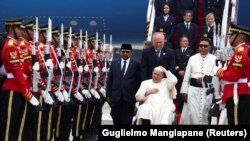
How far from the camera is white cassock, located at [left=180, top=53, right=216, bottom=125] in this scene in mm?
9109

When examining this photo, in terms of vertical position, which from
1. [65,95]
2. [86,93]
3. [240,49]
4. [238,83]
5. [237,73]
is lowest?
[86,93]

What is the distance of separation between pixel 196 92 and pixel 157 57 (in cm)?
70

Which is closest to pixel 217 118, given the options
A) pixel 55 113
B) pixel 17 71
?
pixel 55 113

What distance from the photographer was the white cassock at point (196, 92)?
9.11 m

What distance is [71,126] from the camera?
992cm

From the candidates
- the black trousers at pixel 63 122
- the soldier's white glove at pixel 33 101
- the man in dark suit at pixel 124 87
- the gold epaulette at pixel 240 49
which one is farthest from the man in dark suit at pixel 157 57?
the soldier's white glove at pixel 33 101

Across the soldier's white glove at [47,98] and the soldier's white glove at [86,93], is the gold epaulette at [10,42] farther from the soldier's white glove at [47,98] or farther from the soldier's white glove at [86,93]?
the soldier's white glove at [86,93]

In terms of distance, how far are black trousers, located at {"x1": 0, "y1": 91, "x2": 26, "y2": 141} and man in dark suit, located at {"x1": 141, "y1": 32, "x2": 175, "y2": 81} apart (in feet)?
7.20

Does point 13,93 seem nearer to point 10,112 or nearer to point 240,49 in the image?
point 10,112

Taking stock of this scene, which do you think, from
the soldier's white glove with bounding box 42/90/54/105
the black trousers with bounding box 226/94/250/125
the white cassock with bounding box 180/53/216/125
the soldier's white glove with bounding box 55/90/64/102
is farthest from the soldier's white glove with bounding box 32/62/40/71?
the white cassock with bounding box 180/53/216/125

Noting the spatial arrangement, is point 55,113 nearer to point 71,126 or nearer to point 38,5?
point 71,126

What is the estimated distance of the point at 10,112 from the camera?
7387 millimetres

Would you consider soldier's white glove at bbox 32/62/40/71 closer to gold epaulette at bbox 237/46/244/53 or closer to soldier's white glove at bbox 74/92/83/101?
soldier's white glove at bbox 74/92/83/101

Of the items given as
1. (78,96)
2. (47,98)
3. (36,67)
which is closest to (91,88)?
(78,96)
